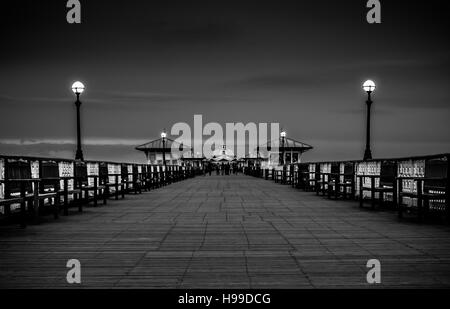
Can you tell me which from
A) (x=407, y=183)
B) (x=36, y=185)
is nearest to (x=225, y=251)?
(x=36, y=185)

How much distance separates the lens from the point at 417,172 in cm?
1276

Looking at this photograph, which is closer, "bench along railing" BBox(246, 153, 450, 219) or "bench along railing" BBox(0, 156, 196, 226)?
"bench along railing" BBox(0, 156, 196, 226)

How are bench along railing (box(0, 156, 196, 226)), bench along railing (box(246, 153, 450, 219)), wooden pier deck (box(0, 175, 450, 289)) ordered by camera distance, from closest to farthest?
wooden pier deck (box(0, 175, 450, 289)), bench along railing (box(0, 156, 196, 226)), bench along railing (box(246, 153, 450, 219))

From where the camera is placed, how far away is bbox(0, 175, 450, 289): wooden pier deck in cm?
553

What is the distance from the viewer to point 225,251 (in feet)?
24.0

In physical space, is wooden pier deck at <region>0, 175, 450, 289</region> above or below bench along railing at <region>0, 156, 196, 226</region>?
below

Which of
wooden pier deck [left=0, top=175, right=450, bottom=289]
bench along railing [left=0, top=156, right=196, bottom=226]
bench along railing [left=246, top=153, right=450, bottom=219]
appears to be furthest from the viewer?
bench along railing [left=246, top=153, right=450, bottom=219]

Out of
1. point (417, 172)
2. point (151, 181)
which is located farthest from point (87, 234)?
point (151, 181)

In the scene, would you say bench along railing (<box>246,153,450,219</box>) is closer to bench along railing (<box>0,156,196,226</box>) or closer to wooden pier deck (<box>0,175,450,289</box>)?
wooden pier deck (<box>0,175,450,289</box>)

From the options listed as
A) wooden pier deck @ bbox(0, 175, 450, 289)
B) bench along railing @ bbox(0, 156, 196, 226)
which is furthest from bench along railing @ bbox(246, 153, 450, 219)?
bench along railing @ bbox(0, 156, 196, 226)

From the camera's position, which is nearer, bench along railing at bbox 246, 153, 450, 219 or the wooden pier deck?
the wooden pier deck

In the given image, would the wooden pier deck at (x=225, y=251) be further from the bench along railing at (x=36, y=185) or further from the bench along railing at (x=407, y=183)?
the bench along railing at (x=407, y=183)

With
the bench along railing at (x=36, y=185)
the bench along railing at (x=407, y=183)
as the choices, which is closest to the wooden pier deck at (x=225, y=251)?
the bench along railing at (x=36, y=185)
